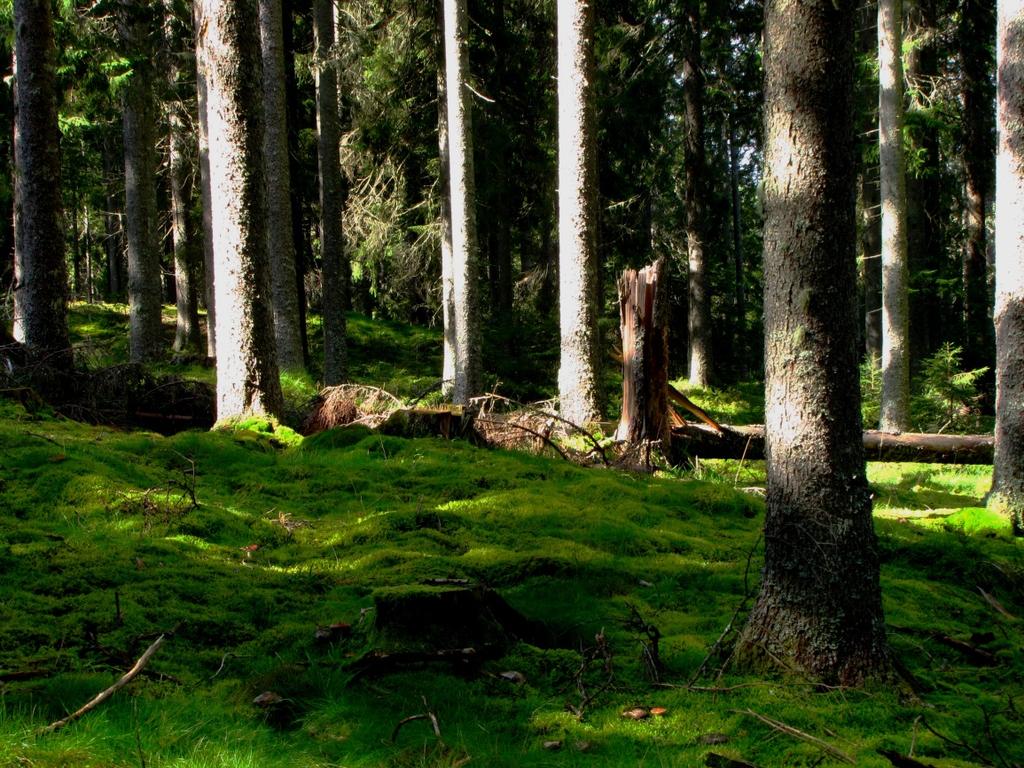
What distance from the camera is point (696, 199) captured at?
2153 centimetres

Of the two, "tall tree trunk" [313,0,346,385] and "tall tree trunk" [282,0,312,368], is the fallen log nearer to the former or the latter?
"tall tree trunk" [313,0,346,385]

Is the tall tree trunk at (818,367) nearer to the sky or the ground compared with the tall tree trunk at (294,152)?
nearer to the ground

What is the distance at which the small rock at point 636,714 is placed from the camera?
3.48 meters

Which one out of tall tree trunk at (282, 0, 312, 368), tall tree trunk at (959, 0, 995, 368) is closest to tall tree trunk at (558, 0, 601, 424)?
tall tree trunk at (282, 0, 312, 368)

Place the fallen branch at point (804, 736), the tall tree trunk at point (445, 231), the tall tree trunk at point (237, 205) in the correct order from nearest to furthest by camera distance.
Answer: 1. the fallen branch at point (804, 736)
2. the tall tree trunk at point (237, 205)
3. the tall tree trunk at point (445, 231)

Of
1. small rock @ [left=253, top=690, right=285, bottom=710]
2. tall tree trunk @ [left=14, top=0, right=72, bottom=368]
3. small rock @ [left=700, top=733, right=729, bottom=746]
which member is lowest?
small rock @ [left=700, top=733, right=729, bottom=746]

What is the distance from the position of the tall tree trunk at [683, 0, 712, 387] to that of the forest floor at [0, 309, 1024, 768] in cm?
1454

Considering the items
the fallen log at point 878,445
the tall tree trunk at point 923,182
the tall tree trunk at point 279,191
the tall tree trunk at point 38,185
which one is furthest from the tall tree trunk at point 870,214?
the tall tree trunk at point 38,185

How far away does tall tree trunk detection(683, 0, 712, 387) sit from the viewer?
21.0m

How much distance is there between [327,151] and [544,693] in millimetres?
15682

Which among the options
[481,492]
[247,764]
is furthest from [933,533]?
[247,764]

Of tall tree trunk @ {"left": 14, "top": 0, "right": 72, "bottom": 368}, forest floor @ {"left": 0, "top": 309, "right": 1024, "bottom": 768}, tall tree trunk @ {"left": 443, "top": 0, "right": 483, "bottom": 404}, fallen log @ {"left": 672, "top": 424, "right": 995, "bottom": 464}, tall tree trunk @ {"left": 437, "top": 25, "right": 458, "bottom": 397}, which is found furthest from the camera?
tall tree trunk @ {"left": 437, "top": 25, "right": 458, "bottom": 397}

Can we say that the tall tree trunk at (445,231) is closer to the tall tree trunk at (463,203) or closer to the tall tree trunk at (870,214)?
the tall tree trunk at (463,203)

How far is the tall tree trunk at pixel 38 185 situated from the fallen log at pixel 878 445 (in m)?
8.19
